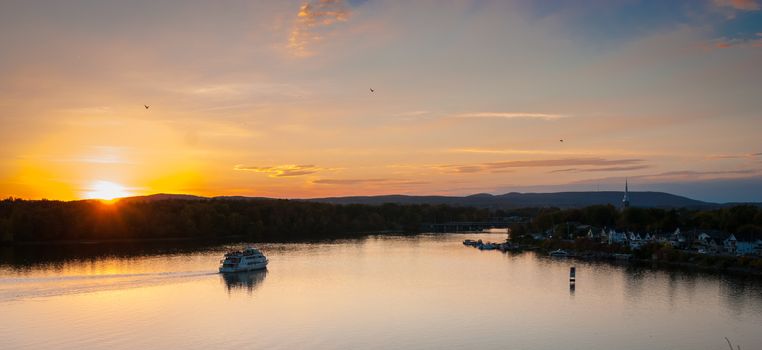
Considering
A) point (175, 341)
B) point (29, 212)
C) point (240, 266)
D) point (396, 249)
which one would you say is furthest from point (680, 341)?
point (29, 212)

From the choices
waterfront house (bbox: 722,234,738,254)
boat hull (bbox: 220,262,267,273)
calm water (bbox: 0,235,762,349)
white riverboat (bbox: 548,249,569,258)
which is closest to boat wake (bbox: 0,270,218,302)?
calm water (bbox: 0,235,762,349)

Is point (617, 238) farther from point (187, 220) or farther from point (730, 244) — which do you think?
point (187, 220)

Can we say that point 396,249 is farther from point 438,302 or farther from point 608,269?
point 438,302

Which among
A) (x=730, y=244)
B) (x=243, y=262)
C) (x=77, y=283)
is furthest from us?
(x=730, y=244)

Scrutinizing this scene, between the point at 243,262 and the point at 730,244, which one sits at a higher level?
the point at 730,244

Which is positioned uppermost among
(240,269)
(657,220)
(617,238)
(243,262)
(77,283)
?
(657,220)

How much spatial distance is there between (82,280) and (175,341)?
14.0 meters

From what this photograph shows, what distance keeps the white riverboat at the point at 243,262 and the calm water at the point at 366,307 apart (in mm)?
972

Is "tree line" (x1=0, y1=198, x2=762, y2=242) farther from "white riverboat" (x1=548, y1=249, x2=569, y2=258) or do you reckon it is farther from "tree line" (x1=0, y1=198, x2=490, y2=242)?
"white riverboat" (x1=548, y1=249, x2=569, y2=258)

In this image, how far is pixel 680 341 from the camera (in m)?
20.5

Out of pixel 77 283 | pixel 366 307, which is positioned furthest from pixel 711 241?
pixel 77 283

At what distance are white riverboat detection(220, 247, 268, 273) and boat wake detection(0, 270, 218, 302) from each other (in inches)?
63.8

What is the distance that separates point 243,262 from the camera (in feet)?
122

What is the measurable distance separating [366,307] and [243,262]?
13488mm
